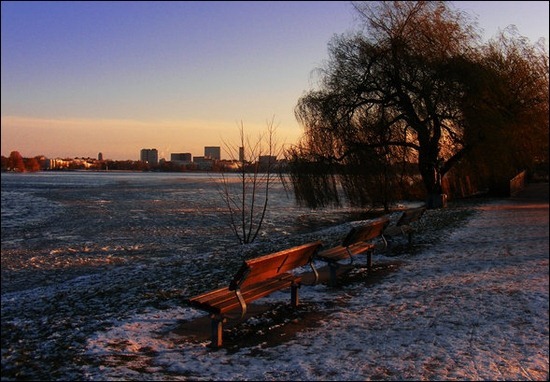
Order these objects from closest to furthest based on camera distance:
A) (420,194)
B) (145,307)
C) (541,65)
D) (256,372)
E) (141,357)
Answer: (256,372) → (141,357) → (145,307) → (541,65) → (420,194)

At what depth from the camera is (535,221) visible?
2.79 metres

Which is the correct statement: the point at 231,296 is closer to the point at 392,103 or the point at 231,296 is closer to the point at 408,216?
the point at 408,216

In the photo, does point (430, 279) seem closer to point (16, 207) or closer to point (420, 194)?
point (420, 194)

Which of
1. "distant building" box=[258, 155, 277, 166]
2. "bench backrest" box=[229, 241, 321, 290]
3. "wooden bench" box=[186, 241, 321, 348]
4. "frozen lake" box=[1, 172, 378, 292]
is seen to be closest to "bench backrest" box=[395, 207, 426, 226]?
"frozen lake" box=[1, 172, 378, 292]

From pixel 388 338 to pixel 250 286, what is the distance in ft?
5.66

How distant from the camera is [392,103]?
69.5 ft

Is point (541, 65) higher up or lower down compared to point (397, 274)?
higher up

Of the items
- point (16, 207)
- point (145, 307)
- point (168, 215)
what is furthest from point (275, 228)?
point (16, 207)

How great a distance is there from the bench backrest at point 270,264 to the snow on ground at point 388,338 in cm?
58

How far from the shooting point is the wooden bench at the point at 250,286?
193 inches

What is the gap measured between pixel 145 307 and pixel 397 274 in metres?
3.96

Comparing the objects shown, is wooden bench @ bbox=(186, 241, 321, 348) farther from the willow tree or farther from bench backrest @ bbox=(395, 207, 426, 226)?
the willow tree

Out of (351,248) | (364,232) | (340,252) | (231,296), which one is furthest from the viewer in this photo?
(364,232)

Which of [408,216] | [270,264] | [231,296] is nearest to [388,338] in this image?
[270,264]
